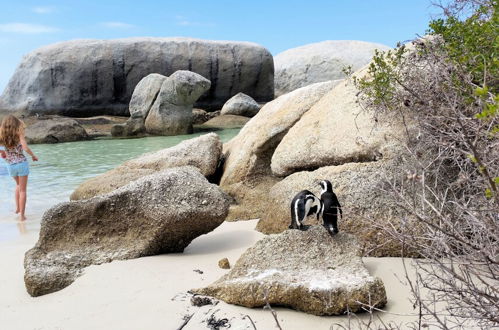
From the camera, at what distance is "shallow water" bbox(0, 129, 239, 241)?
28.3 feet

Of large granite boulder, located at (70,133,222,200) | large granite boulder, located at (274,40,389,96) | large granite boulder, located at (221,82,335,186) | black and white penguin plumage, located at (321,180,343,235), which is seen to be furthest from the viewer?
large granite boulder, located at (274,40,389,96)

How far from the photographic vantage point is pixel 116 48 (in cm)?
2841

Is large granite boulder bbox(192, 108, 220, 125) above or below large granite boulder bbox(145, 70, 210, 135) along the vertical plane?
below

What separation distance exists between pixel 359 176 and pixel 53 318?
299cm

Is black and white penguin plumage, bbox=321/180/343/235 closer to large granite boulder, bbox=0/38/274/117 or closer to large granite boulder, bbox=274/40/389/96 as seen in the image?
large granite boulder, bbox=0/38/274/117

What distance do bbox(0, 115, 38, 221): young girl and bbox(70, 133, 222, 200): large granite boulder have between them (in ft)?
2.59

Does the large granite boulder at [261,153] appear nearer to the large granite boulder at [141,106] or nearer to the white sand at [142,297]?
the white sand at [142,297]

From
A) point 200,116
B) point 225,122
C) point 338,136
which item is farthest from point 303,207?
point 200,116

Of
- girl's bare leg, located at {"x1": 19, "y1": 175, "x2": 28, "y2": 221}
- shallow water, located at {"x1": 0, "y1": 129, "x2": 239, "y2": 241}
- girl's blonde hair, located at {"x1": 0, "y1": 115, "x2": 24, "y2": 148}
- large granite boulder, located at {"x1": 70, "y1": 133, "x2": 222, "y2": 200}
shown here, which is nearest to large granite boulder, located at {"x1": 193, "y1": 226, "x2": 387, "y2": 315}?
large granite boulder, located at {"x1": 70, "y1": 133, "x2": 222, "y2": 200}

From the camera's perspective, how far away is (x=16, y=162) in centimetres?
832

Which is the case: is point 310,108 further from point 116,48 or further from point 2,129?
point 116,48

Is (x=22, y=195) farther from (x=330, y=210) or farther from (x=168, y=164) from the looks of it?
(x=330, y=210)

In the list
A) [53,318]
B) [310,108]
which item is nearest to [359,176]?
[310,108]

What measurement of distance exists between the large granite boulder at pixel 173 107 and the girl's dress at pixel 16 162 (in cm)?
1369
